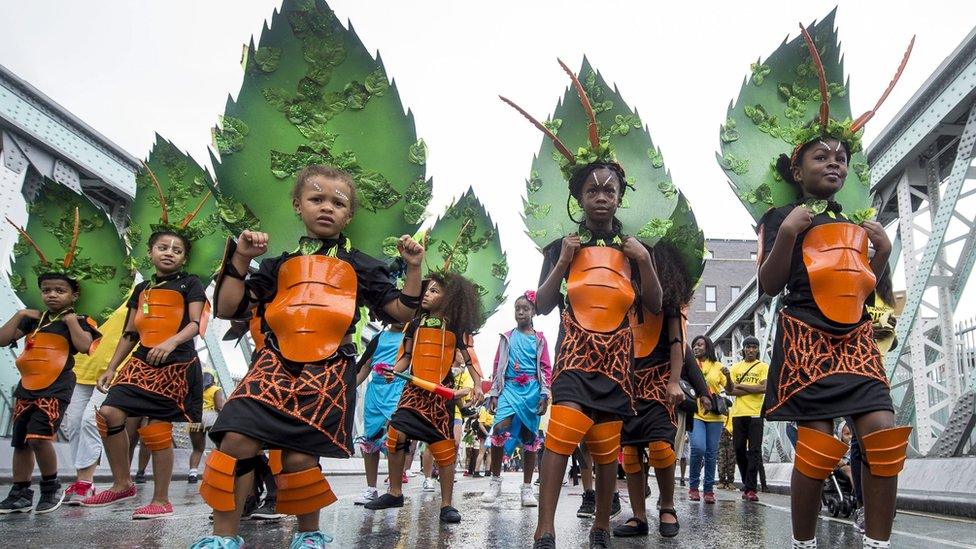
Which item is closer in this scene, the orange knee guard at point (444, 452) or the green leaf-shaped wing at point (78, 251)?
the orange knee guard at point (444, 452)

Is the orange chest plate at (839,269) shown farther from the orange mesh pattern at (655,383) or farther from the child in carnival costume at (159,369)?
the child in carnival costume at (159,369)

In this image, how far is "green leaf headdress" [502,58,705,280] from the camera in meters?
5.46

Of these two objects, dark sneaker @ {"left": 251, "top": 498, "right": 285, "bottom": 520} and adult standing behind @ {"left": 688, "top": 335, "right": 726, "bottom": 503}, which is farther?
adult standing behind @ {"left": 688, "top": 335, "right": 726, "bottom": 503}

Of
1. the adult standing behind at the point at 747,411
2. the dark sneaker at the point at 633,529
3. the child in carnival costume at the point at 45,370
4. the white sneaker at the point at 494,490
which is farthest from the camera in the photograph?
the adult standing behind at the point at 747,411

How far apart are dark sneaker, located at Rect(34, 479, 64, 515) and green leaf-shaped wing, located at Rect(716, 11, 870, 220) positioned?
17.6 feet

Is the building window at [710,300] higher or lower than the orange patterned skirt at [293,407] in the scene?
higher

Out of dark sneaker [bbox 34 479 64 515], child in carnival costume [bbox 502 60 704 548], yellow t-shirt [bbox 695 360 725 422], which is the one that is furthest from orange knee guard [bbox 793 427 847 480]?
yellow t-shirt [bbox 695 360 725 422]

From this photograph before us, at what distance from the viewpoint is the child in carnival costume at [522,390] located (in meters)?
7.77

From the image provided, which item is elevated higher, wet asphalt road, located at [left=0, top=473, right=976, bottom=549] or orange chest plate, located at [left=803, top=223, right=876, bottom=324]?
orange chest plate, located at [left=803, top=223, right=876, bottom=324]

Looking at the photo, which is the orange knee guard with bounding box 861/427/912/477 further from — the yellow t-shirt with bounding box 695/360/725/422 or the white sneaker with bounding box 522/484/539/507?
the yellow t-shirt with bounding box 695/360/725/422

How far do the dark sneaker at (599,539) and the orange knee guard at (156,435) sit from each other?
3.25 meters

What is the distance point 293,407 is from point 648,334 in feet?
9.49

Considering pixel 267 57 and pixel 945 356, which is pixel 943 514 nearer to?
pixel 945 356

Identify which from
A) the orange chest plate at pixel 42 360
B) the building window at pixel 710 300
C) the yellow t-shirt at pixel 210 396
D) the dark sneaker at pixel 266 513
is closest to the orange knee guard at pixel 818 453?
the dark sneaker at pixel 266 513
